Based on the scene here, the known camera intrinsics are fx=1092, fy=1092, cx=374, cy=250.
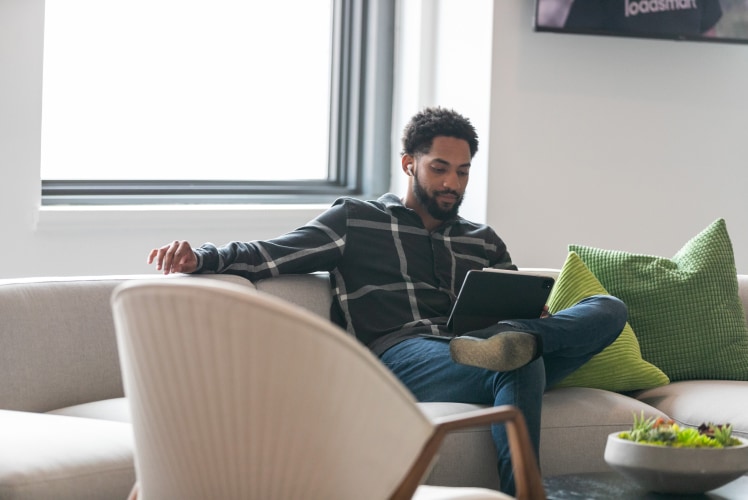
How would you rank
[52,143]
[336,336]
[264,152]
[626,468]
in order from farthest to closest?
1. [264,152]
2. [52,143]
3. [626,468]
4. [336,336]

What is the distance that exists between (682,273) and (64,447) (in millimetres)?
1821

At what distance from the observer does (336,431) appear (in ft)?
4.73

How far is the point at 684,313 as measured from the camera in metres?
3.02

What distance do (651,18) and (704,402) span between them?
6.08 ft

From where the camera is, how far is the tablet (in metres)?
2.63

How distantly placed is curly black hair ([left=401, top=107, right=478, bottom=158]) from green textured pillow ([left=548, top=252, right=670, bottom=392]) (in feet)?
1.54

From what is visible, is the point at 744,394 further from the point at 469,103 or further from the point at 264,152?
the point at 264,152

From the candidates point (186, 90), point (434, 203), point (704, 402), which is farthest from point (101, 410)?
point (186, 90)

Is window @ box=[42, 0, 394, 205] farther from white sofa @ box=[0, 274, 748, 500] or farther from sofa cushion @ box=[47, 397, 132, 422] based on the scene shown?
sofa cushion @ box=[47, 397, 132, 422]

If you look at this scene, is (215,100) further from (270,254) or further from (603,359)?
(603,359)

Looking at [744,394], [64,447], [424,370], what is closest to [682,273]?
[744,394]

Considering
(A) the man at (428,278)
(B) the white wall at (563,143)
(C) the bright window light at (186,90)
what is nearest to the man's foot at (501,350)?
(A) the man at (428,278)

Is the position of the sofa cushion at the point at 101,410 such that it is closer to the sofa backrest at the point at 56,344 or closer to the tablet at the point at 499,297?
the sofa backrest at the point at 56,344

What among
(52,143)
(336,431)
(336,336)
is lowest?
(336,431)
